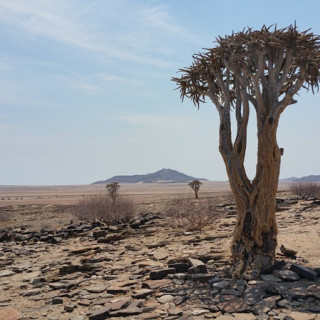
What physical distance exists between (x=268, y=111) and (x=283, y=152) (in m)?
0.88

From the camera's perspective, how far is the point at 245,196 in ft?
25.1

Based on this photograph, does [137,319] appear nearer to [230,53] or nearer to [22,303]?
[22,303]

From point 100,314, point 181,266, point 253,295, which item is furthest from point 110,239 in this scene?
point 253,295

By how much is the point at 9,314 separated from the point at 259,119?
Answer: 18.7 ft

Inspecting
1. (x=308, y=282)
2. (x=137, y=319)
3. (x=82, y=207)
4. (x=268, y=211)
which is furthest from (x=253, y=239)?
(x=82, y=207)

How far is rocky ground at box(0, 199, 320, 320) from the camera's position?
575cm

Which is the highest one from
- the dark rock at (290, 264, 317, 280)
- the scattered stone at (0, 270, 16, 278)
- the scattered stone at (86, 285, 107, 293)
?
the dark rock at (290, 264, 317, 280)

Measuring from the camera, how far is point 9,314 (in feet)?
20.7

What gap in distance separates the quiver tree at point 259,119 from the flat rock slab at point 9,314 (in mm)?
3880

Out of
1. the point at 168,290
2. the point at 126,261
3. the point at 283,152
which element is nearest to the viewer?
the point at 168,290

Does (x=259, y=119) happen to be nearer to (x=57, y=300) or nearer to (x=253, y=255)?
(x=253, y=255)

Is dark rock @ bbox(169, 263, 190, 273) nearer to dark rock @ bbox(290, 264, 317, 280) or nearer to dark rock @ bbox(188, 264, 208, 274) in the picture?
dark rock @ bbox(188, 264, 208, 274)

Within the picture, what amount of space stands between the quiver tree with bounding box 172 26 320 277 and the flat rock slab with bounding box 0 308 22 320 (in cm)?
388

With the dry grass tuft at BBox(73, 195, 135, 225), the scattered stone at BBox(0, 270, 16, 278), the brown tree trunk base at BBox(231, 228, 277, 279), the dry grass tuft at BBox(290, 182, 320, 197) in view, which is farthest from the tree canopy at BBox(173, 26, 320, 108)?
the dry grass tuft at BBox(290, 182, 320, 197)
